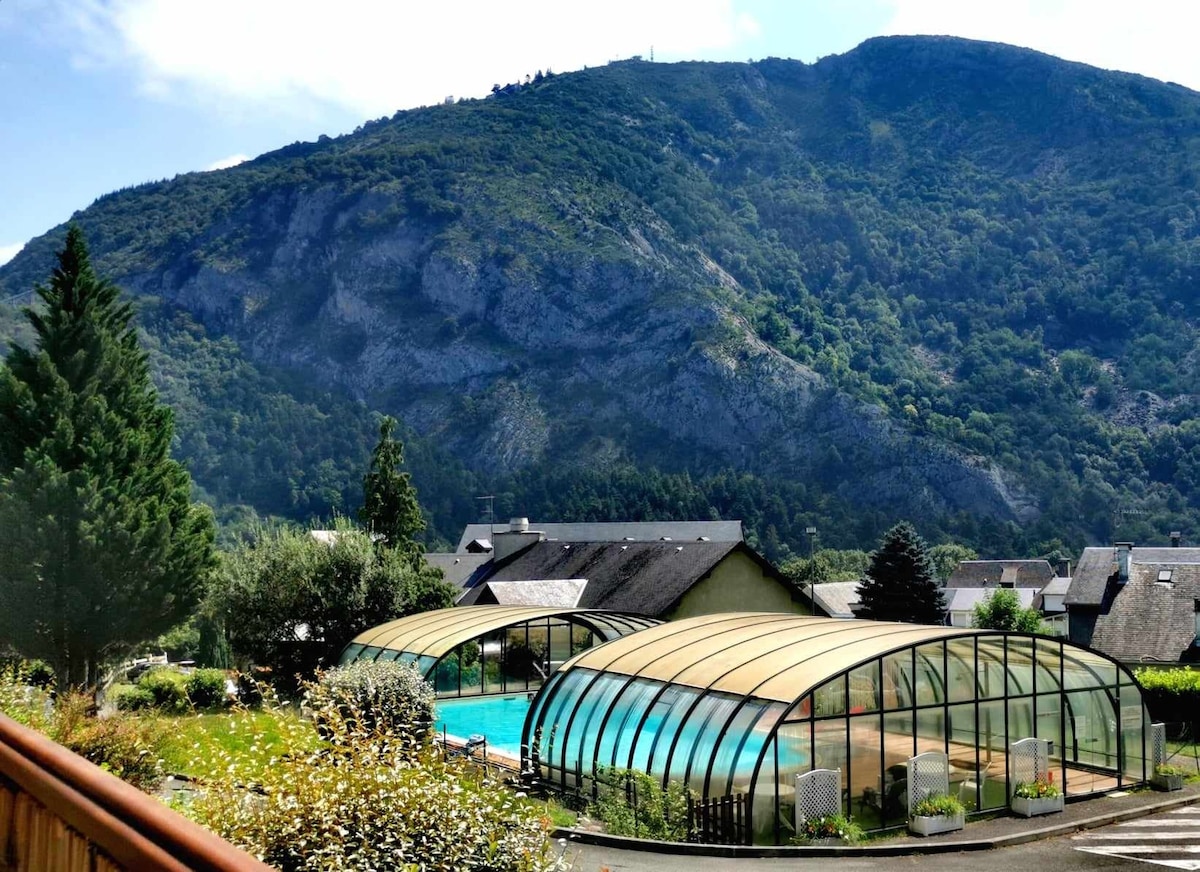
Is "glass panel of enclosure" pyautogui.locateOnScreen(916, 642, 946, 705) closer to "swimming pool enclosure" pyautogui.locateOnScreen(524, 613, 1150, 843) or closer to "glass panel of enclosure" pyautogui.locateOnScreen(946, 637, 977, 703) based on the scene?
"swimming pool enclosure" pyautogui.locateOnScreen(524, 613, 1150, 843)

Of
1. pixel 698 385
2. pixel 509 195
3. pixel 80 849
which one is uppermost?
pixel 509 195

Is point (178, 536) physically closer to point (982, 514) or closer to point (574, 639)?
point (574, 639)

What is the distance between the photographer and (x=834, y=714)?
58.1 ft

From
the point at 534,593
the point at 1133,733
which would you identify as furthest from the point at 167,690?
the point at 1133,733

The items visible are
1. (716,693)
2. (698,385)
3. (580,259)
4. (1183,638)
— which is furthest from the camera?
(580,259)

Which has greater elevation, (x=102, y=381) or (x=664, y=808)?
(x=102, y=381)

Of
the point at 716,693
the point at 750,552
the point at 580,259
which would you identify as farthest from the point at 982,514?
the point at 716,693

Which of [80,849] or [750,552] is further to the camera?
[750,552]

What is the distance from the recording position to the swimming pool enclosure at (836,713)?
17.5 meters

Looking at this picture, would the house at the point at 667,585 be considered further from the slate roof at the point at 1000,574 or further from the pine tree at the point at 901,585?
the slate roof at the point at 1000,574

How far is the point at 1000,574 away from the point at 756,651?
77.0 m

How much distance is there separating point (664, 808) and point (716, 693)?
7.00 ft

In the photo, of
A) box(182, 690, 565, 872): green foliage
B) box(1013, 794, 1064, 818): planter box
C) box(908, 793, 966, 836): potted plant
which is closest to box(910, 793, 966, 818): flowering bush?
box(908, 793, 966, 836): potted plant

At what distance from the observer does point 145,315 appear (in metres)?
177
